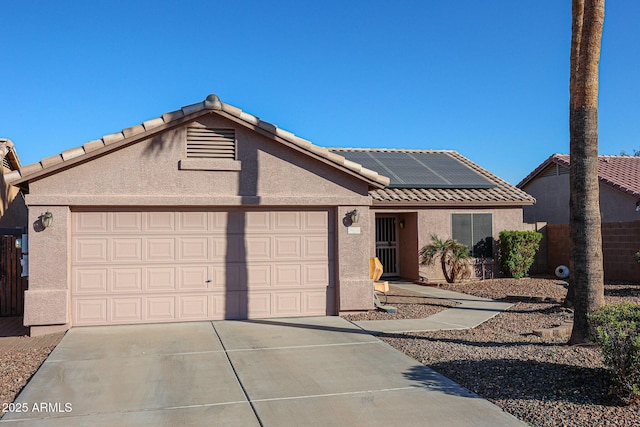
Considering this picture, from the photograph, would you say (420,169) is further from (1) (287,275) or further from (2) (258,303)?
(2) (258,303)

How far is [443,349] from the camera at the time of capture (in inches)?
351

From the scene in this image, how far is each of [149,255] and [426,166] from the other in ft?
40.5

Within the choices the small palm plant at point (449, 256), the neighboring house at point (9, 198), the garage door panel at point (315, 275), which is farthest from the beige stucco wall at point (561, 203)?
the neighboring house at point (9, 198)

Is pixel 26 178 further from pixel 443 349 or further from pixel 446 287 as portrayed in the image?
pixel 446 287

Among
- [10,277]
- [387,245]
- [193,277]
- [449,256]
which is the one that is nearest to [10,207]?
[10,277]

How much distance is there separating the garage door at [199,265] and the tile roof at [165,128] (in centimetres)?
107

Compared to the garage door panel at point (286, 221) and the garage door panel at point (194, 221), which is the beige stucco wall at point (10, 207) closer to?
the garage door panel at point (194, 221)

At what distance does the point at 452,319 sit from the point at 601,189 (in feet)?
42.3

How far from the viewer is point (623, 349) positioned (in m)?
6.21

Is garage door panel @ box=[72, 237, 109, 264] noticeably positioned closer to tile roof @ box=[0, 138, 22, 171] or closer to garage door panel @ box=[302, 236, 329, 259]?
garage door panel @ box=[302, 236, 329, 259]

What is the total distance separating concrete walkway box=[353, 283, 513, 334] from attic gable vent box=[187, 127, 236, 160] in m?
Answer: 4.36

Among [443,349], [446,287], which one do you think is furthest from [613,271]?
[443,349]

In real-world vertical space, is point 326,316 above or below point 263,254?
below

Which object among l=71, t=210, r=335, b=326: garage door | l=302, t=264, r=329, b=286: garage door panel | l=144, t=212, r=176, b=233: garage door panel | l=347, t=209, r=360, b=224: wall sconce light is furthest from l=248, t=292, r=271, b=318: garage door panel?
l=347, t=209, r=360, b=224: wall sconce light
